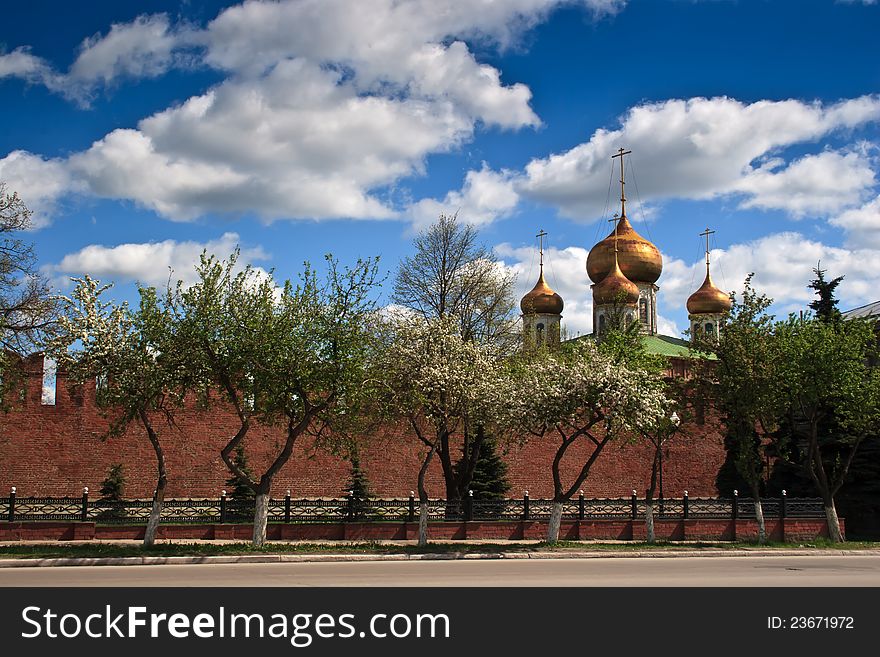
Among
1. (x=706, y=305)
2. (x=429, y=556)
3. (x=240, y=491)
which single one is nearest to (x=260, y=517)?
(x=429, y=556)

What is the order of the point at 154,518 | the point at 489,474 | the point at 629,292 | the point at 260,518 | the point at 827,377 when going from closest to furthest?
the point at 154,518 → the point at 260,518 → the point at 827,377 → the point at 489,474 → the point at 629,292

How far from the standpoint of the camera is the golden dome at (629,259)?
61062mm

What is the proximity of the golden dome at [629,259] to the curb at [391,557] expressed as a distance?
124 ft

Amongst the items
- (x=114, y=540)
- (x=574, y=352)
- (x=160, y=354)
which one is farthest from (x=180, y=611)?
(x=574, y=352)

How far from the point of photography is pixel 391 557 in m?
19.9

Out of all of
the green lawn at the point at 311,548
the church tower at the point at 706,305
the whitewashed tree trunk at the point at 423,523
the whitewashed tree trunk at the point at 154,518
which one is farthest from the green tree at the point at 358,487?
the church tower at the point at 706,305

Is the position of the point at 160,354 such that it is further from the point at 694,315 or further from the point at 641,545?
the point at 694,315

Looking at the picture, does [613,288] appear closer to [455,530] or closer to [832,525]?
[832,525]

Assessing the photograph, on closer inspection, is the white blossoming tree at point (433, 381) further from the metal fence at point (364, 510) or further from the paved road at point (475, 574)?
the paved road at point (475, 574)

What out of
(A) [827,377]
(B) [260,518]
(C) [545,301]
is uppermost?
(C) [545,301]

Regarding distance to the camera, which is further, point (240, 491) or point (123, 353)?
point (240, 491)

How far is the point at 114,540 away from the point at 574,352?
12961 millimetres

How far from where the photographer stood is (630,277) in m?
61.5

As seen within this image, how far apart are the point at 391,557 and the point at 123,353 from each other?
7488 millimetres
